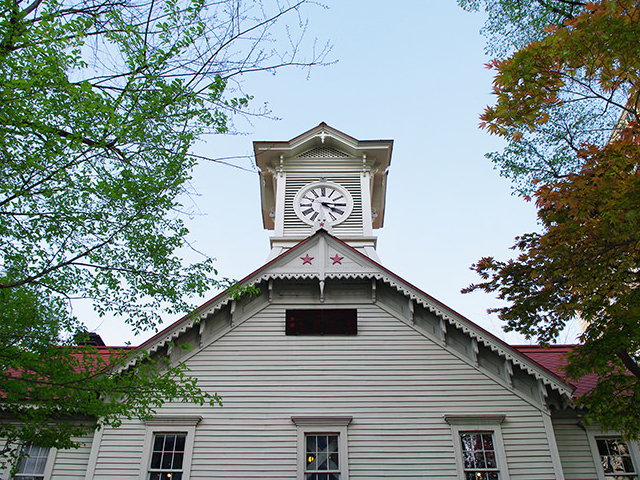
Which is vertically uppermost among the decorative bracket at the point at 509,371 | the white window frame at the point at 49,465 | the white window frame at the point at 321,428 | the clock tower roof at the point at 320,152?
the clock tower roof at the point at 320,152

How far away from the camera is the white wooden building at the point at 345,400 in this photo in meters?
11.3

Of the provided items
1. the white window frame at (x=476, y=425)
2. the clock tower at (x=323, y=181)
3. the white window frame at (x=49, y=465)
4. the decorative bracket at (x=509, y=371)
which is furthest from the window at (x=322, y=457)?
the clock tower at (x=323, y=181)

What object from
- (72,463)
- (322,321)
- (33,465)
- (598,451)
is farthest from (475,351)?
(33,465)

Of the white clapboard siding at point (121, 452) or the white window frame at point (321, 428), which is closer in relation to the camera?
the white clapboard siding at point (121, 452)

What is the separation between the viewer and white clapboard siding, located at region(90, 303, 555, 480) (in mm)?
11273

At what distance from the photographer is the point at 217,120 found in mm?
8141

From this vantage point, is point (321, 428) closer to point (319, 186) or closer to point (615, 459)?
point (615, 459)

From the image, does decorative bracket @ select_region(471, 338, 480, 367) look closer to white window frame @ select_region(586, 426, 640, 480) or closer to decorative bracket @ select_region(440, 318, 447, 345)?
decorative bracket @ select_region(440, 318, 447, 345)

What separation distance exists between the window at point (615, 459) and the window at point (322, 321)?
625cm

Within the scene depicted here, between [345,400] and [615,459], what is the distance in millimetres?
6250

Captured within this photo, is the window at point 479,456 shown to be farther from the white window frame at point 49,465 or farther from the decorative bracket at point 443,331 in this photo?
the white window frame at point 49,465

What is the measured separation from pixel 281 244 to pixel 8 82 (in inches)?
454

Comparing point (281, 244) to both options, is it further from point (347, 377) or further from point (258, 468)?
point (258, 468)

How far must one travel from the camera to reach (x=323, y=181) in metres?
18.7
